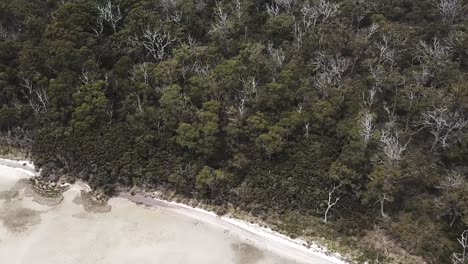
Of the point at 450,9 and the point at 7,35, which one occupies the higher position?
the point at 450,9

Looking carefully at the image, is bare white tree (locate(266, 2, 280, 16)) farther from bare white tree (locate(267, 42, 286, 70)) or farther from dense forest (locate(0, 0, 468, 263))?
bare white tree (locate(267, 42, 286, 70))

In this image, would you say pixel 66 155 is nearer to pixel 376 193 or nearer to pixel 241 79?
pixel 241 79

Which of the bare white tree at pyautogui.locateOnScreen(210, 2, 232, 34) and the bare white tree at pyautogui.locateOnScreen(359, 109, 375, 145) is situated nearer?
the bare white tree at pyautogui.locateOnScreen(359, 109, 375, 145)

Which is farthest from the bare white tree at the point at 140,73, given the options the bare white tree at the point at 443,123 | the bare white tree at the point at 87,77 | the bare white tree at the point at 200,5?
the bare white tree at the point at 443,123

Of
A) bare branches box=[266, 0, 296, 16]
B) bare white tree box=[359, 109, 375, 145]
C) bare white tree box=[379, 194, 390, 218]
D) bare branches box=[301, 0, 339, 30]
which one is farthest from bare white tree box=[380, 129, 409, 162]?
bare branches box=[266, 0, 296, 16]

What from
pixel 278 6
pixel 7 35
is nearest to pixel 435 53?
pixel 278 6

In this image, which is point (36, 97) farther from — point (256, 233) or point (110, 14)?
point (256, 233)

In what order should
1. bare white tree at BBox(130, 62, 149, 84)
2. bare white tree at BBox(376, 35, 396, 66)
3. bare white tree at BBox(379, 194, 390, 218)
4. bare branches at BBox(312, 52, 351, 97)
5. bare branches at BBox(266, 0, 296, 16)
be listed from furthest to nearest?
bare branches at BBox(266, 0, 296, 16), bare white tree at BBox(130, 62, 149, 84), bare white tree at BBox(376, 35, 396, 66), bare branches at BBox(312, 52, 351, 97), bare white tree at BBox(379, 194, 390, 218)

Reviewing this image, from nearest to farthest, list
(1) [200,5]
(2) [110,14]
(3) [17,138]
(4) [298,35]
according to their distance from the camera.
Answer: (3) [17,138] < (4) [298,35] < (2) [110,14] < (1) [200,5]
